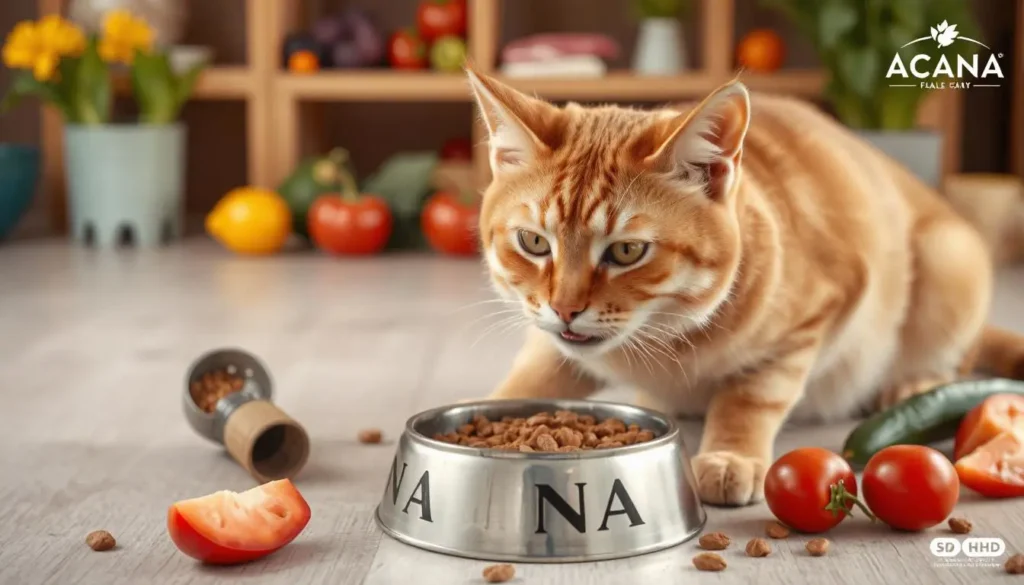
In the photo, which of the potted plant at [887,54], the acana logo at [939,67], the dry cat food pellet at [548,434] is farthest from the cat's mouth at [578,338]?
the potted plant at [887,54]

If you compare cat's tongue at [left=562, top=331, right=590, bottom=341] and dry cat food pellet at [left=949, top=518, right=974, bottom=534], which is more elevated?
cat's tongue at [left=562, top=331, right=590, bottom=341]

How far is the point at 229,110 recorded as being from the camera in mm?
5449

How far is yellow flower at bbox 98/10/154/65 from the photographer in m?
4.43

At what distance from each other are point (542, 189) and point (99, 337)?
63.3 inches

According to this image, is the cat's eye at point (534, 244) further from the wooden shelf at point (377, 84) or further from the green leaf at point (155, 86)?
the green leaf at point (155, 86)

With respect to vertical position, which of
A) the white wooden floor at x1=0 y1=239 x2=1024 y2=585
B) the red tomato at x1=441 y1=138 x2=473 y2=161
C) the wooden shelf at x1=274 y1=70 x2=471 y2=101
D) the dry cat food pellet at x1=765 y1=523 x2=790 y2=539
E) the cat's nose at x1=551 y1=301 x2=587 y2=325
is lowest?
the white wooden floor at x1=0 y1=239 x2=1024 y2=585

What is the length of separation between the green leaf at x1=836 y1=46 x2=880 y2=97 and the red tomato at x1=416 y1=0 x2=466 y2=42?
1400 millimetres

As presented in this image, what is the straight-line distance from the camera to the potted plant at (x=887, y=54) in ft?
13.5

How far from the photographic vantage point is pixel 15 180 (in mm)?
4449

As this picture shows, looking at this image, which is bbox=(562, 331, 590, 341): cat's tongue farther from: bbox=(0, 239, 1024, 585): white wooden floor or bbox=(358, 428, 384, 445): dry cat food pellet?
bbox=(358, 428, 384, 445): dry cat food pellet

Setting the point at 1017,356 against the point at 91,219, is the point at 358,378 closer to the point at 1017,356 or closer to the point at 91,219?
the point at 1017,356

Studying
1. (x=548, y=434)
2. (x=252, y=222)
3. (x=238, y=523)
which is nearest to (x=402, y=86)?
(x=252, y=222)

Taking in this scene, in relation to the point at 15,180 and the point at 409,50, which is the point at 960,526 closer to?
the point at 409,50

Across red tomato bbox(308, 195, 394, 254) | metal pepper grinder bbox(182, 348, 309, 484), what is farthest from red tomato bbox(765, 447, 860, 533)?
red tomato bbox(308, 195, 394, 254)
